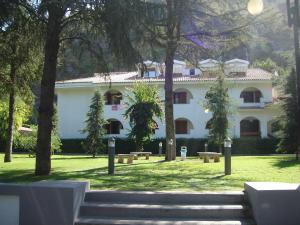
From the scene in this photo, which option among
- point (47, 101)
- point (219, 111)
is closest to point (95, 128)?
point (219, 111)

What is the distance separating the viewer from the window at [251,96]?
47219 millimetres

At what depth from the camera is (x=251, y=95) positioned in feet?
156

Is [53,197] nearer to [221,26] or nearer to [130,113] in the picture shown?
[221,26]

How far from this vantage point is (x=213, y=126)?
37.8 meters

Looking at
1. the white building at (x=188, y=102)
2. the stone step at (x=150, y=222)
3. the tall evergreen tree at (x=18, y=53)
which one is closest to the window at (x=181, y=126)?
the white building at (x=188, y=102)

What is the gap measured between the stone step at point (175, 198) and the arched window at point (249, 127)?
128ft

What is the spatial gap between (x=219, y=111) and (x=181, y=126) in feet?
36.3

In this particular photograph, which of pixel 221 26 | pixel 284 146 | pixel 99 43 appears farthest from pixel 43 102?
pixel 284 146

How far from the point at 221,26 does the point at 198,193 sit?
1458cm

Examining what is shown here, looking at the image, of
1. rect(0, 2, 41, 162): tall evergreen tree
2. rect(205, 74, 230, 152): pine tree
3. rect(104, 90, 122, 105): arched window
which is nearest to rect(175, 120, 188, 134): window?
rect(104, 90, 122, 105): arched window

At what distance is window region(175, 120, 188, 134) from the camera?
1891 inches

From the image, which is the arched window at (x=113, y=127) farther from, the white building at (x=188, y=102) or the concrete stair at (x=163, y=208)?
the concrete stair at (x=163, y=208)

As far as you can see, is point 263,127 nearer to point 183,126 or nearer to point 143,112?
point 183,126

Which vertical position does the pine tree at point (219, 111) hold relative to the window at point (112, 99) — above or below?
below
